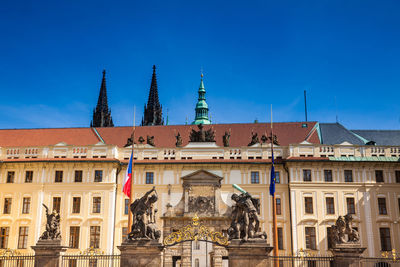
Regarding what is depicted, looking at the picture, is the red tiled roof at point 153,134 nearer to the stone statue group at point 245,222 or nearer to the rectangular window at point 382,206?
the rectangular window at point 382,206

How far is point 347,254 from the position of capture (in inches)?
814

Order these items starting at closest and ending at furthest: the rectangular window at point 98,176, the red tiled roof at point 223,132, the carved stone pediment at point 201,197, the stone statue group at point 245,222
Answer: the stone statue group at point 245,222 < the carved stone pediment at point 201,197 < the rectangular window at point 98,176 < the red tiled roof at point 223,132

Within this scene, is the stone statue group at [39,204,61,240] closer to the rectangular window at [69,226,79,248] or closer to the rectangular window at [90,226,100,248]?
the rectangular window at [90,226,100,248]

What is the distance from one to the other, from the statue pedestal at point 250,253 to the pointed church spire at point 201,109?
3882 centimetres

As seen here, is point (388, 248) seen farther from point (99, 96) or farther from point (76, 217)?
point (99, 96)

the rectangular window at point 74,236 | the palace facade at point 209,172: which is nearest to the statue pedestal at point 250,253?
the palace facade at point 209,172

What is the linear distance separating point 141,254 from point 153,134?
80.8 feet

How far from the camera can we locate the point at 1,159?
41.0 metres

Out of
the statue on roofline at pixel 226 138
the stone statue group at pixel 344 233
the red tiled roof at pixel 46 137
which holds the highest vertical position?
the red tiled roof at pixel 46 137

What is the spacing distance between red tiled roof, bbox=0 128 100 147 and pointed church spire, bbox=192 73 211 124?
17.1 meters

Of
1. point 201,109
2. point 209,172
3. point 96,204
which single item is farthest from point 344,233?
point 201,109

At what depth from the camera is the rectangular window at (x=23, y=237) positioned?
1507 inches

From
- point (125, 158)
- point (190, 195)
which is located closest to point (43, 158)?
point (125, 158)

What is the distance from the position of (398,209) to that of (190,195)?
1685cm
